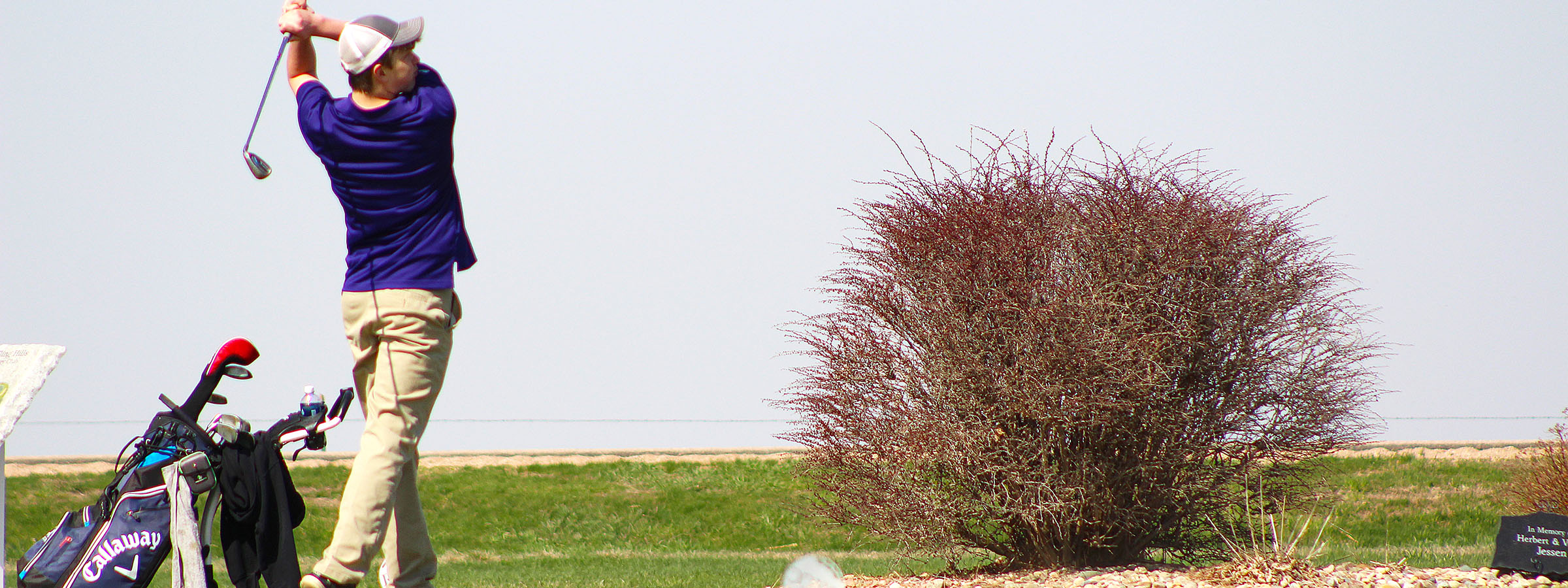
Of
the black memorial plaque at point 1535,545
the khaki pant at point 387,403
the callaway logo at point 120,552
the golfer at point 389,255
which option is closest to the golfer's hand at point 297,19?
the golfer at point 389,255

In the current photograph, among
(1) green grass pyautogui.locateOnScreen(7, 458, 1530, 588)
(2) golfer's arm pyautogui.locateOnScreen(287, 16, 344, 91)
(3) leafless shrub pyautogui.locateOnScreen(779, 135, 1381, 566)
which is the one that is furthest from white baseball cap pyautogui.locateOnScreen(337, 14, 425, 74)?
(1) green grass pyautogui.locateOnScreen(7, 458, 1530, 588)

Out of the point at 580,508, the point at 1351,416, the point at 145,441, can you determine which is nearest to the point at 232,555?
the point at 145,441

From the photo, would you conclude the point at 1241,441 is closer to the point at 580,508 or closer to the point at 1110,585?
the point at 1110,585

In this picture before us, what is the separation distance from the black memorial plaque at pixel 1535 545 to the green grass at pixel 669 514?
156 cm

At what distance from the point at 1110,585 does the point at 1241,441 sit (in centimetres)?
131

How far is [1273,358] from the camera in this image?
623 centimetres

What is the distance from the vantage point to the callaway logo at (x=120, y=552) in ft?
11.6

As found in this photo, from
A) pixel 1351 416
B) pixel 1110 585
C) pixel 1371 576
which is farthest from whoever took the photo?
pixel 1351 416

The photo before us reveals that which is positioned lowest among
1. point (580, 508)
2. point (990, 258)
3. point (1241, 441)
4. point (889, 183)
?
point (580, 508)

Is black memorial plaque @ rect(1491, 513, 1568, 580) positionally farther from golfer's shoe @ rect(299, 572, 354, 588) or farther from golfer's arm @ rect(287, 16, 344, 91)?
golfer's arm @ rect(287, 16, 344, 91)

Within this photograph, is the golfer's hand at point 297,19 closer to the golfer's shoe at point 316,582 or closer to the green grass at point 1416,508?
the golfer's shoe at point 316,582

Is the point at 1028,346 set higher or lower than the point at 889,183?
lower

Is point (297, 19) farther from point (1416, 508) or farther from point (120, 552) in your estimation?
point (1416, 508)

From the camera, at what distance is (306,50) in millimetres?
3777
